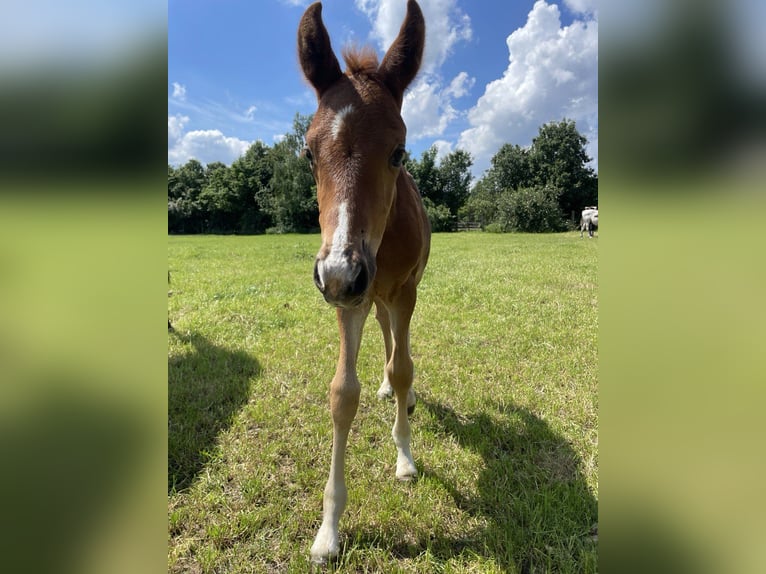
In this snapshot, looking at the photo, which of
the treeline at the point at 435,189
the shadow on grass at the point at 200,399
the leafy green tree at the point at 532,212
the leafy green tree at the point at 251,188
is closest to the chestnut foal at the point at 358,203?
the shadow on grass at the point at 200,399

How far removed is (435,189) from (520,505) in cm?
4514

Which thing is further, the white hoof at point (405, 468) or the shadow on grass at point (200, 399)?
the shadow on grass at point (200, 399)

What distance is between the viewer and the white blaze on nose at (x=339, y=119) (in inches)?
69.9

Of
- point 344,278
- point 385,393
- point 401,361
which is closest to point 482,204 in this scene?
point 385,393

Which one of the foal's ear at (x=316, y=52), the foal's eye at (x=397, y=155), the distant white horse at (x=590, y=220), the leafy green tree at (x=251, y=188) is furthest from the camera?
the leafy green tree at (x=251, y=188)

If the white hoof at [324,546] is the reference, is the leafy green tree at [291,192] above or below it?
above

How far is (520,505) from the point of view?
7.30 ft

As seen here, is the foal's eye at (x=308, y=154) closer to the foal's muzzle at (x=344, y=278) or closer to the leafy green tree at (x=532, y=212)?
the foal's muzzle at (x=344, y=278)

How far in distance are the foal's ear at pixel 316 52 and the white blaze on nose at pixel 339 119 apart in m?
0.43

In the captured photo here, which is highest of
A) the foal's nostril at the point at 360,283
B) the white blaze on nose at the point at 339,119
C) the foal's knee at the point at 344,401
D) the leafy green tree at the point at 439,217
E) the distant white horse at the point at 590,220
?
the leafy green tree at the point at 439,217
